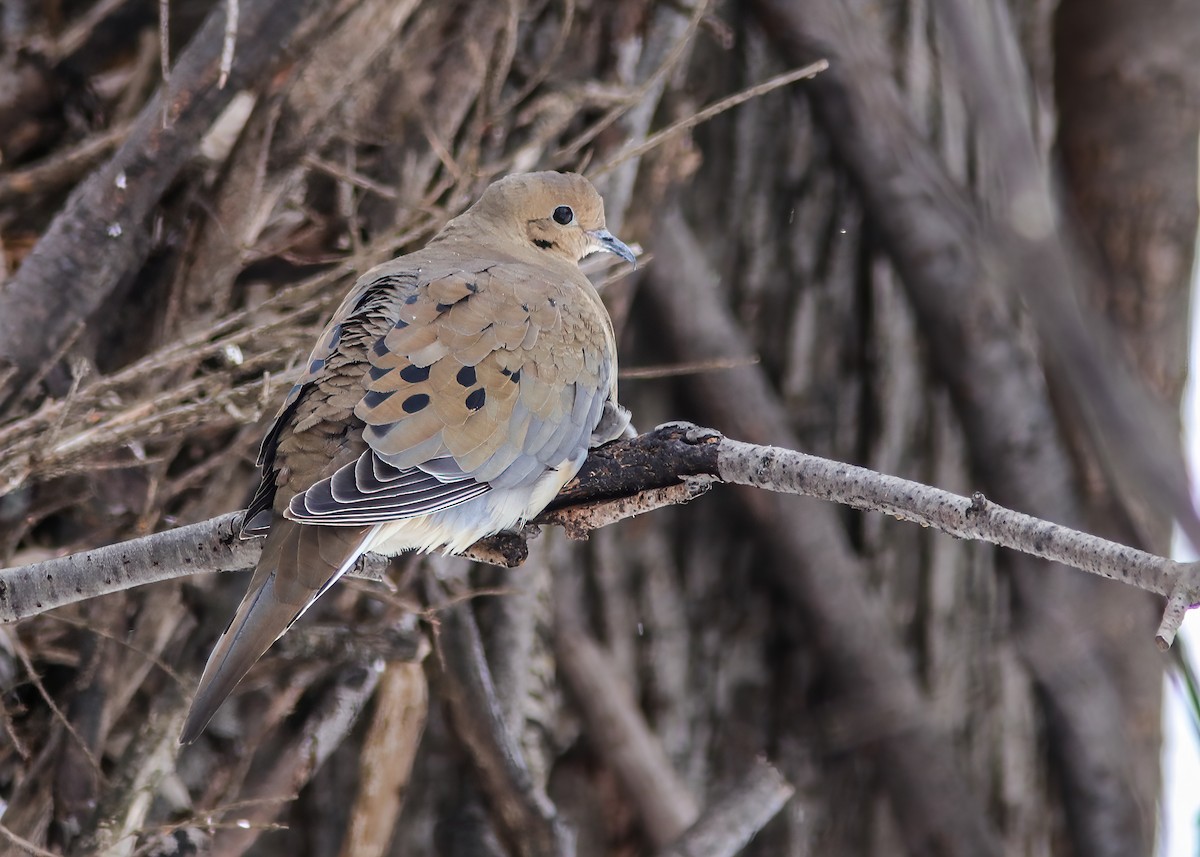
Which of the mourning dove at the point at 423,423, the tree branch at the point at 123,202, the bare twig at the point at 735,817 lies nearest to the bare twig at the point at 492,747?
the bare twig at the point at 735,817

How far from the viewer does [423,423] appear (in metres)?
2.33

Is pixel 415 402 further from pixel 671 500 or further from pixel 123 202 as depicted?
pixel 123 202

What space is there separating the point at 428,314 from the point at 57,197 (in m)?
1.38

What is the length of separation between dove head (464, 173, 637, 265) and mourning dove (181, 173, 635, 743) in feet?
0.68

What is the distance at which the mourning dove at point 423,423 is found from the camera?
206 centimetres

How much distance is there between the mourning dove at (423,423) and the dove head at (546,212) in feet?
0.68

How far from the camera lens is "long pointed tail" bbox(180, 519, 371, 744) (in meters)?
1.88

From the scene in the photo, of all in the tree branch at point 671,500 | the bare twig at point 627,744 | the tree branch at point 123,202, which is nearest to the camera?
the tree branch at point 671,500

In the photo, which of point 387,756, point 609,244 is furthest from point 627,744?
point 609,244

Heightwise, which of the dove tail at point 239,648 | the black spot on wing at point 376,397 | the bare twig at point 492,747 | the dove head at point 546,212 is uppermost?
the dove head at point 546,212

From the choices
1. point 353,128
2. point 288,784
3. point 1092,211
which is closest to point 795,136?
point 1092,211

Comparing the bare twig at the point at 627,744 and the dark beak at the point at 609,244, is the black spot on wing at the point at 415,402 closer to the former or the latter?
the dark beak at the point at 609,244

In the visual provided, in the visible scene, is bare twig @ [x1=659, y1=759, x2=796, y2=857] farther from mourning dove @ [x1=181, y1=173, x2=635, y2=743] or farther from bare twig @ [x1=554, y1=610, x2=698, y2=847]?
mourning dove @ [x1=181, y1=173, x2=635, y2=743]

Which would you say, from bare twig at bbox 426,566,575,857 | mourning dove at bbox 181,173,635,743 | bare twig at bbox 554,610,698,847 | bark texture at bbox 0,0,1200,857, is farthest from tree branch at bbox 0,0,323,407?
bare twig at bbox 554,610,698,847
